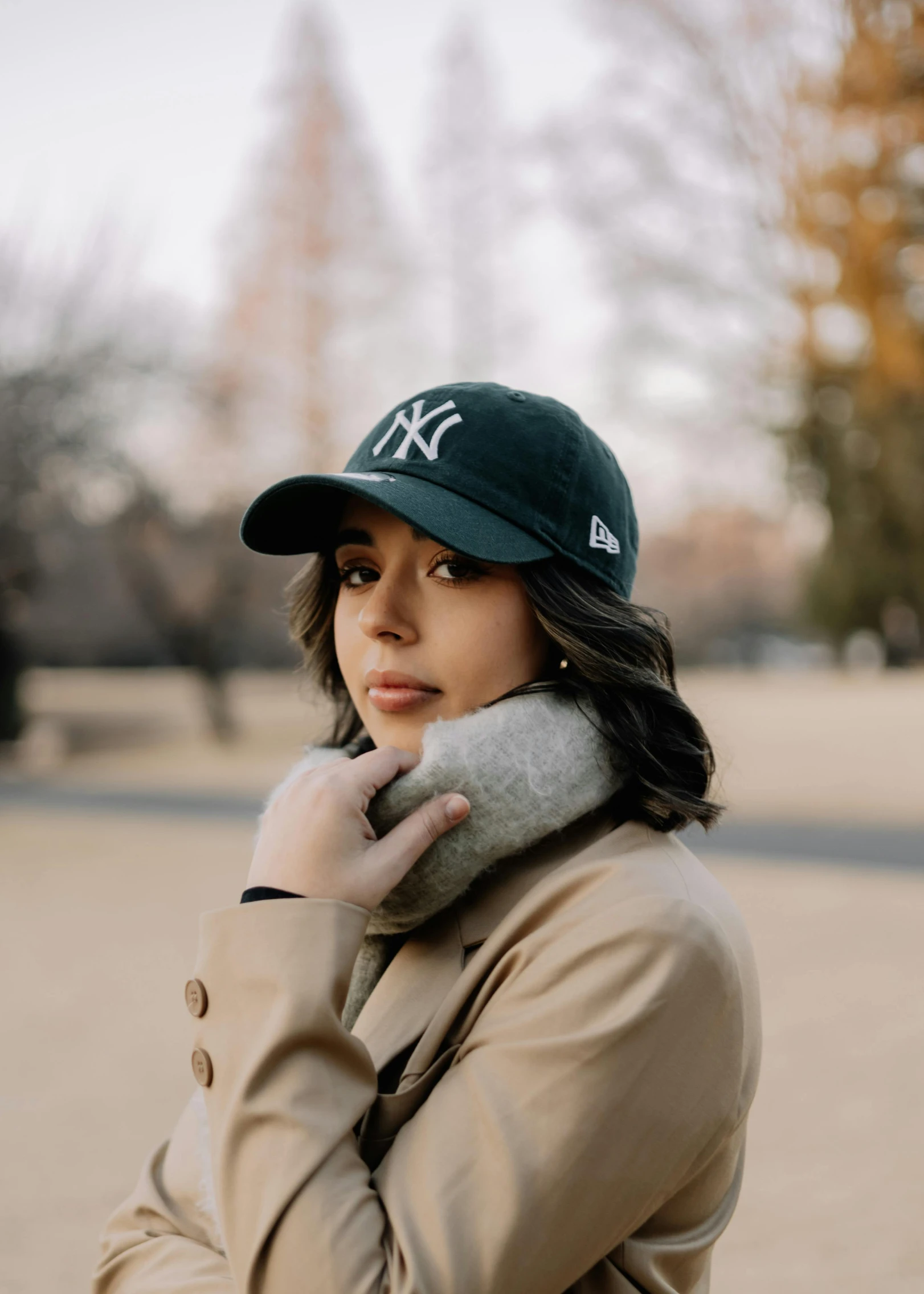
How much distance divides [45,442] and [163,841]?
5933mm

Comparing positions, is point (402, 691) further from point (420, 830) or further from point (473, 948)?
point (473, 948)

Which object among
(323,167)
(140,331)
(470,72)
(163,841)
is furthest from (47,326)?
(470,72)

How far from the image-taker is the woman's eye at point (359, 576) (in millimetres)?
1380

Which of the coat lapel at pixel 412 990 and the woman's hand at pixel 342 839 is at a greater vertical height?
the woman's hand at pixel 342 839

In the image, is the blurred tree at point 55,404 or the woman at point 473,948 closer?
the woman at point 473,948

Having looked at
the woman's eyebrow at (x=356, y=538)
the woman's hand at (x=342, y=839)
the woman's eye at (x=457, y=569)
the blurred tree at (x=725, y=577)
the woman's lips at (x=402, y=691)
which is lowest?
the blurred tree at (x=725, y=577)

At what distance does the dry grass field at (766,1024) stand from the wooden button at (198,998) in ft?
2.80

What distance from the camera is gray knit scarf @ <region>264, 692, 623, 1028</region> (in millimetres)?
1187

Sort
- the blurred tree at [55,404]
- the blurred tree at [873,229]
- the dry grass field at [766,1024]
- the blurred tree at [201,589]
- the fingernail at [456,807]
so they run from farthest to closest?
the blurred tree at [201,589] < the blurred tree at [55,404] < the blurred tree at [873,229] < the dry grass field at [766,1024] < the fingernail at [456,807]

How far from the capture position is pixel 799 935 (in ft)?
20.5

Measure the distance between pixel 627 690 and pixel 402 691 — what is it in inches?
9.8

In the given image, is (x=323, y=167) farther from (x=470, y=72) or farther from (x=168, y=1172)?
(x=168, y=1172)

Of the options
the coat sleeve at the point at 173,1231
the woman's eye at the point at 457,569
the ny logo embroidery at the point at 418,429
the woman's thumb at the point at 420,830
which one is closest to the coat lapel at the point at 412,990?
the woman's thumb at the point at 420,830

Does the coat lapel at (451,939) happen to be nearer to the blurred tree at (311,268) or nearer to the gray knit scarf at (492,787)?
the gray knit scarf at (492,787)
